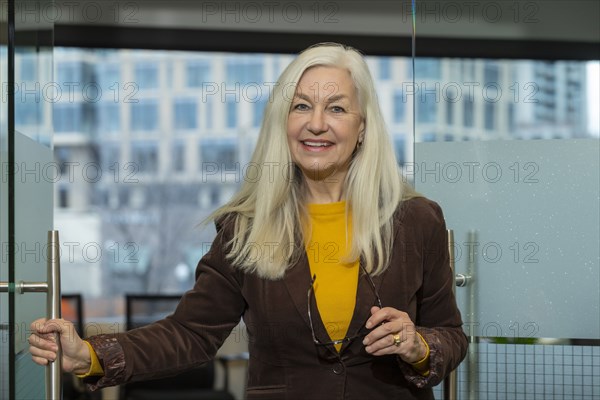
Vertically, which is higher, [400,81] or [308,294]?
[400,81]

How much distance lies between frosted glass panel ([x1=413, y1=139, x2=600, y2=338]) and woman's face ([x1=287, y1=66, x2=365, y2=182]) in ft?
0.75

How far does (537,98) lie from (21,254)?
1.05m

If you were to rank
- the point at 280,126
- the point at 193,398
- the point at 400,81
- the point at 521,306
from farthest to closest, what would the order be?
the point at 400,81, the point at 193,398, the point at 521,306, the point at 280,126

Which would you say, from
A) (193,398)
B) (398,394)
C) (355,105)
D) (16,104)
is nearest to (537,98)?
(355,105)

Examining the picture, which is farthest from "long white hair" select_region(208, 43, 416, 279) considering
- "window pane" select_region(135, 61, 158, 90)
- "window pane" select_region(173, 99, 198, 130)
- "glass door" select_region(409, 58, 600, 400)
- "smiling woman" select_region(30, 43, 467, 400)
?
"window pane" select_region(135, 61, 158, 90)

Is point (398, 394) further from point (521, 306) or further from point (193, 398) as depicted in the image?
point (193, 398)

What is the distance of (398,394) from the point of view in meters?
1.65

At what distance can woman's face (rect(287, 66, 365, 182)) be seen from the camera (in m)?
1.66

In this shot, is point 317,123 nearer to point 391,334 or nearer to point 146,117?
point 391,334

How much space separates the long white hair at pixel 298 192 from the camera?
167 cm

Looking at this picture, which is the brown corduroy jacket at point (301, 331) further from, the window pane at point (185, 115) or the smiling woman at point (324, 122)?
the window pane at point (185, 115)

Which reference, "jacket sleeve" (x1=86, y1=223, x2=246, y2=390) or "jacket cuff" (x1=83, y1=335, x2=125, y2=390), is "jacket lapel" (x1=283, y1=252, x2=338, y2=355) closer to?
"jacket sleeve" (x1=86, y1=223, x2=246, y2=390)

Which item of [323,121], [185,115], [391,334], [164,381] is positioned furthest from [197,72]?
[391,334]

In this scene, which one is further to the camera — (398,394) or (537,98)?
(537,98)
